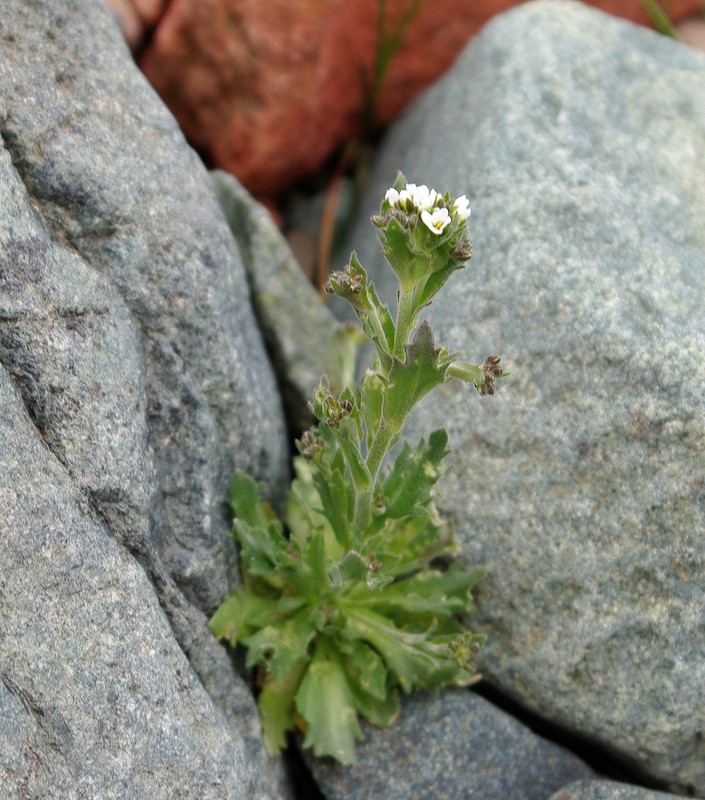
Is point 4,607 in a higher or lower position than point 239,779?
higher

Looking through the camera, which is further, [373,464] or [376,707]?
[376,707]

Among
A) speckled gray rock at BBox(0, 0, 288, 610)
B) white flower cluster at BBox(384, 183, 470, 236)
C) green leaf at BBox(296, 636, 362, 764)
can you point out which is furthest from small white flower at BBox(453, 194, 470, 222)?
green leaf at BBox(296, 636, 362, 764)

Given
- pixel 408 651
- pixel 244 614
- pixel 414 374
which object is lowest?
pixel 244 614

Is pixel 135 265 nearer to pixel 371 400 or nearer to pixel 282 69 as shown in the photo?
pixel 371 400

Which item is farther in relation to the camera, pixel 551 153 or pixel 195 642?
pixel 551 153

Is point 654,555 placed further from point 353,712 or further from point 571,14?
point 571,14

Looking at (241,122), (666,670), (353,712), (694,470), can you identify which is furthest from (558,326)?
(241,122)

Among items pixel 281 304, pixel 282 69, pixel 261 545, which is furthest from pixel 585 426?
pixel 282 69
